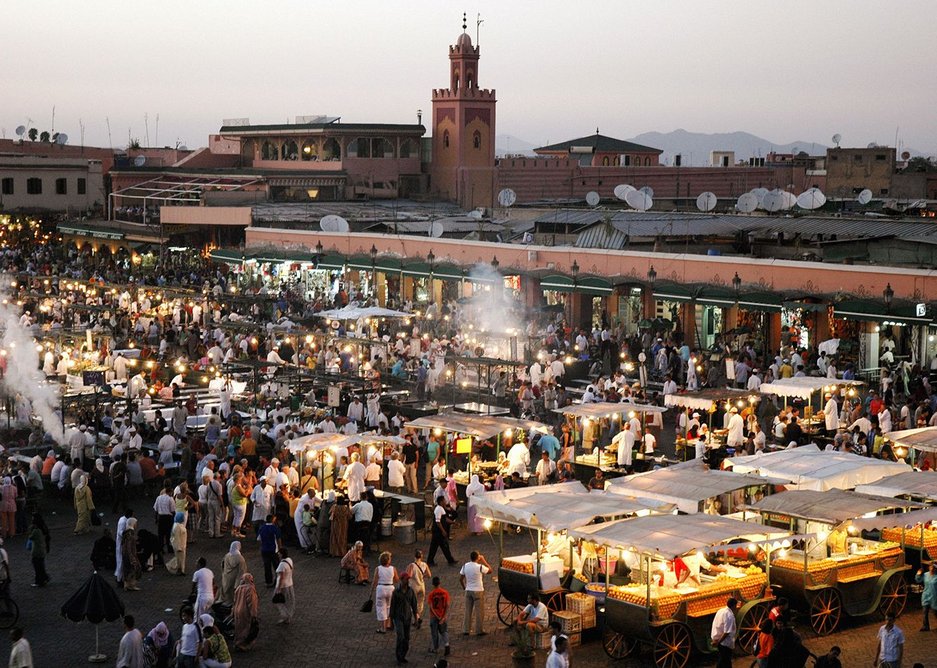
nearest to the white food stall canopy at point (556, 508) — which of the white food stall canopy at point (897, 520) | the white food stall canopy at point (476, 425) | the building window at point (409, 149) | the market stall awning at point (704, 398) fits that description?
the white food stall canopy at point (897, 520)

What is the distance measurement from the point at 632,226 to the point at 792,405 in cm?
1617

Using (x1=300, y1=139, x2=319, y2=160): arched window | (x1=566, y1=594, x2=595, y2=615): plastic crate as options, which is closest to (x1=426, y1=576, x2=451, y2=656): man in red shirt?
(x1=566, y1=594, x2=595, y2=615): plastic crate

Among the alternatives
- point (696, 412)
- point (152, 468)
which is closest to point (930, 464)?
point (696, 412)

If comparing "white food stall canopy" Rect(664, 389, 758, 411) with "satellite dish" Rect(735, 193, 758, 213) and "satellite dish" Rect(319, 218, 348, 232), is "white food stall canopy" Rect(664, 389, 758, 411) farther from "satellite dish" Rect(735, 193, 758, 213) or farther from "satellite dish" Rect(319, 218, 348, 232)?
"satellite dish" Rect(319, 218, 348, 232)

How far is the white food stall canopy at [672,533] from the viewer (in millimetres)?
15500

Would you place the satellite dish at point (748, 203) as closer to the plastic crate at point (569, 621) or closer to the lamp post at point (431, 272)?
the lamp post at point (431, 272)

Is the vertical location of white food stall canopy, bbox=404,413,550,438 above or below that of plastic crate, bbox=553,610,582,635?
above

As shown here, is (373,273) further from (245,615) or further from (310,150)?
(245,615)

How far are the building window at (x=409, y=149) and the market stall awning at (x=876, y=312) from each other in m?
41.3

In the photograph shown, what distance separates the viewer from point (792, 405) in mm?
28500

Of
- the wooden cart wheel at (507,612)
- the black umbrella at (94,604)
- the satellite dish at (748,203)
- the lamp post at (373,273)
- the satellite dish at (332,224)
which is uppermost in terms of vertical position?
the satellite dish at (748,203)

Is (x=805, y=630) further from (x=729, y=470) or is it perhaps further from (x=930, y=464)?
(x=930, y=464)

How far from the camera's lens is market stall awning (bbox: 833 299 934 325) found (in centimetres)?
2978

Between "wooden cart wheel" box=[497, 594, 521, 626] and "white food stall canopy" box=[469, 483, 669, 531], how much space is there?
1072mm
